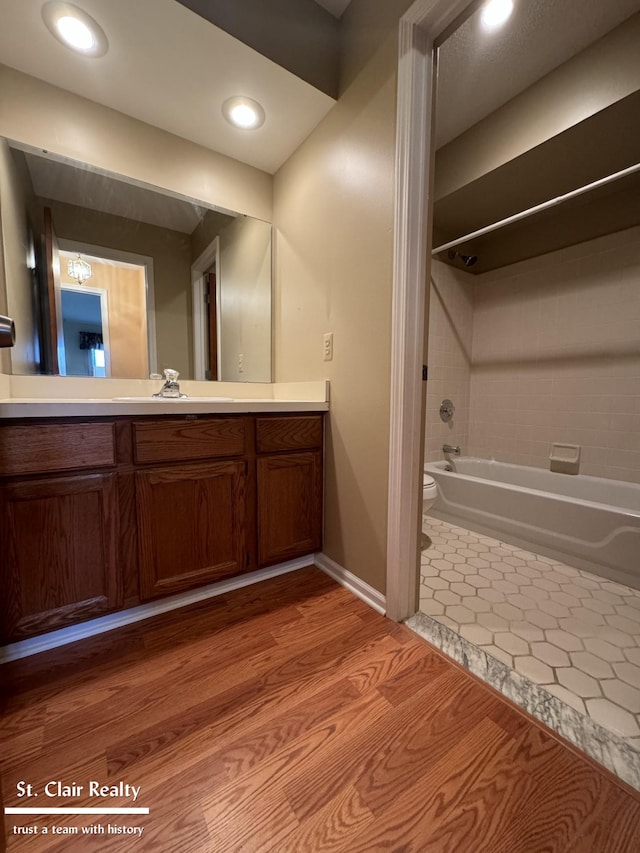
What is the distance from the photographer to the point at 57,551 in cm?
104

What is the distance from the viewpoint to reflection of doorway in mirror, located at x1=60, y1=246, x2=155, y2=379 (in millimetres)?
1459

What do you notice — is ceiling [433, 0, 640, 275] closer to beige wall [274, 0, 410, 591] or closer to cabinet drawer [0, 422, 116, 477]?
beige wall [274, 0, 410, 591]

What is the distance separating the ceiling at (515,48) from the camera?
50.6 inches

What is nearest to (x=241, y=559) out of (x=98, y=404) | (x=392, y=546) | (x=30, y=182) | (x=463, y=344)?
(x=392, y=546)

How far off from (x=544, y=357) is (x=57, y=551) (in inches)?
Answer: 117

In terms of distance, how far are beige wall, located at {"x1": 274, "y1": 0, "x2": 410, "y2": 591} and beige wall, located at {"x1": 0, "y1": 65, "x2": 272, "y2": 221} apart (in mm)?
313

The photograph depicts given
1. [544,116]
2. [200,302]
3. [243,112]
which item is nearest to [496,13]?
[544,116]

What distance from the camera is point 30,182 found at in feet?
4.34

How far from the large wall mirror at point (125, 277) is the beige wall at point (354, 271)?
0.37m

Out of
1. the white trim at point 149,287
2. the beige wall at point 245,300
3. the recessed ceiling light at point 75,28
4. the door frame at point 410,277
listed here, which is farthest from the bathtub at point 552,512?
the recessed ceiling light at point 75,28

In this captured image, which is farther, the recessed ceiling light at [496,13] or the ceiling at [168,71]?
the recessed ceiling light at [496,13]

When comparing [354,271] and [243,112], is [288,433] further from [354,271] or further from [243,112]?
[243,112]

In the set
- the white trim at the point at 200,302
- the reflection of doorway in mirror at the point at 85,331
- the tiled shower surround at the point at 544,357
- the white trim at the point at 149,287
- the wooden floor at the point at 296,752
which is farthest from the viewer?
the tiled shower surround at the point at 544,357

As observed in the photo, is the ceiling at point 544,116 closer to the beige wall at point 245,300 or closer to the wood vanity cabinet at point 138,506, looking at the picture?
the beige wall at point 245,300
